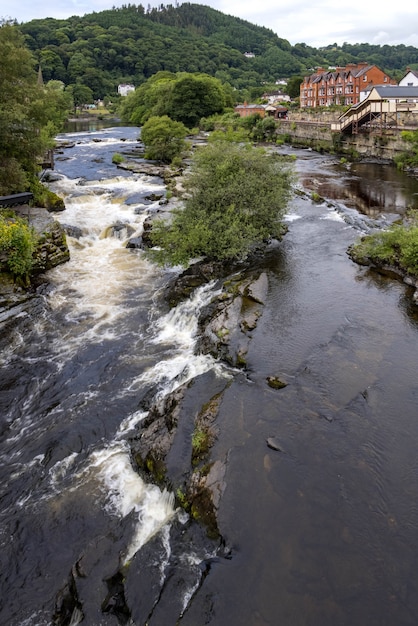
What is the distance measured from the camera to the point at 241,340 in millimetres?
16344

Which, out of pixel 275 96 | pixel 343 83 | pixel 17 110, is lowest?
pixel 17 110

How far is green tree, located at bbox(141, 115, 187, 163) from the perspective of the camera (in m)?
52.1

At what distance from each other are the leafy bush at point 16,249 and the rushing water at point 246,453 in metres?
1.82

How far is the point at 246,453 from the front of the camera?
→ 11.3 metres

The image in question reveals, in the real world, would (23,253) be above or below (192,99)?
below

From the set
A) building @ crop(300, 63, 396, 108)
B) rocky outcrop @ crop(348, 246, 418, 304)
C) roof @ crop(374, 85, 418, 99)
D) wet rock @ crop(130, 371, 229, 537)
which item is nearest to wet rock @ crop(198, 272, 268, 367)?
wet rock @ crop(130, 371, 229, 537)

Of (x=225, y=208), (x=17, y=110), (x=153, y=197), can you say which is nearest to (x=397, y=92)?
(x=153, y=197)

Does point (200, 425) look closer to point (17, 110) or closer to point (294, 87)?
point (17, 110)

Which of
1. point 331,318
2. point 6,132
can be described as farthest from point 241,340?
point 6,132

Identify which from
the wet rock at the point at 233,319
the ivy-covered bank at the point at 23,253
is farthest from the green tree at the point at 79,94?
the wet rock at the point at 233,319

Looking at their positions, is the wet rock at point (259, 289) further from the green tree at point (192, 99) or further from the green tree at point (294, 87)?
the green tree at point (294, 87)

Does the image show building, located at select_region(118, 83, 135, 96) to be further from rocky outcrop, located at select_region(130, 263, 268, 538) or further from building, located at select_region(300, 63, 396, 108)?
rocky outcrop, located at select_region(130, 263, 268, 538)

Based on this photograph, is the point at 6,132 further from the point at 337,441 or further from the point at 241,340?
the point at 337,441

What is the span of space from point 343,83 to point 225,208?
92.6 meters
